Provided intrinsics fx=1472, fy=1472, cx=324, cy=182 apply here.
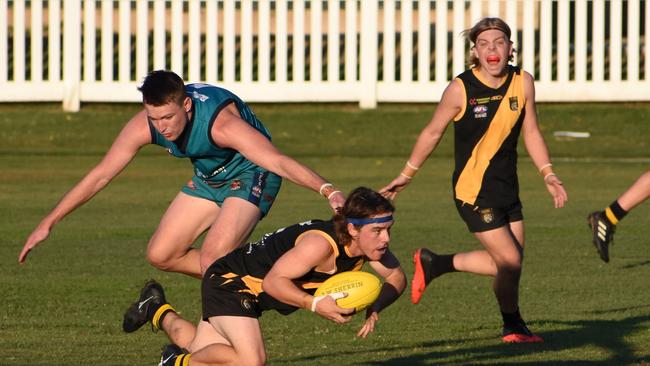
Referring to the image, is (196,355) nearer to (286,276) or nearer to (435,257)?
(286,276)

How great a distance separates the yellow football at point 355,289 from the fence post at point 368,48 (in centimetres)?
1803

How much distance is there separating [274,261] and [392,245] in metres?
7.55

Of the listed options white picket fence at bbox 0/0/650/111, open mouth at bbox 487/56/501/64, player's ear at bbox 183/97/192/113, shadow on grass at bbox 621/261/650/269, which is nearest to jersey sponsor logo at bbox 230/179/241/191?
player's ear at bbox 183/97/192/113

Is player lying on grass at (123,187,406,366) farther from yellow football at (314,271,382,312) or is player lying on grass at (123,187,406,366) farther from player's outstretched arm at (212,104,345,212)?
player's outstretched arm at (212,104,345,212)

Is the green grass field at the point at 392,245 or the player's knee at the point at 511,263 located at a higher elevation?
the player's knee at the point at 511,263

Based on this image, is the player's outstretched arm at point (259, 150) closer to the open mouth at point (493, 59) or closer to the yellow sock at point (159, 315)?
the yellow sock at point (159, 315)

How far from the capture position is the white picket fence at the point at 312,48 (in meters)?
24.7

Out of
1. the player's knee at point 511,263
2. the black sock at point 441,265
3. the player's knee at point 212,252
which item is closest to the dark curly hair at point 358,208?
the player's knee at point 212,252

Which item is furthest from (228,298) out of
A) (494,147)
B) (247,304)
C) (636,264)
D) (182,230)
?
(636,264)

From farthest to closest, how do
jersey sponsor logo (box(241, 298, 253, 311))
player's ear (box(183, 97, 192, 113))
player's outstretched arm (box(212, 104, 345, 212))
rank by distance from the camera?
1. player's ear (box(183, 97, 192, 113))
2. jersey sponsor logo (box(241, 298, 253, 311))
3. player's outstretched arm (box(212, 104, 345, 212))

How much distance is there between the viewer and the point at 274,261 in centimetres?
733

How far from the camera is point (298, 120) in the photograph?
25.1 m

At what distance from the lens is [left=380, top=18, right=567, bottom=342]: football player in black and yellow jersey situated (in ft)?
30.1

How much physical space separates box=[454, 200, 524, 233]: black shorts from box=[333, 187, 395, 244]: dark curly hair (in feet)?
7.88
